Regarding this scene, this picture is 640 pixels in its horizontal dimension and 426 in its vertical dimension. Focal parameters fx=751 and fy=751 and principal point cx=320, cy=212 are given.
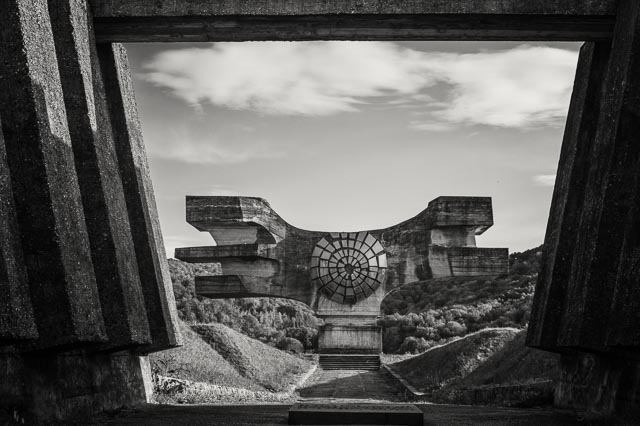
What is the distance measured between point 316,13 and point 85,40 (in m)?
2.84

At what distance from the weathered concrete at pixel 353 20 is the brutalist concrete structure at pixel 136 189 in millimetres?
25

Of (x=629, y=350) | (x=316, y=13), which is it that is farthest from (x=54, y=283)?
(x=629, y=350)

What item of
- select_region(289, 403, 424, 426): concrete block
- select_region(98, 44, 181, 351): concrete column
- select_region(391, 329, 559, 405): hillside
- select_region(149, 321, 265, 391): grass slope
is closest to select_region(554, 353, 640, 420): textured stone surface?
select_region(391, 329, 559, 405): hillside

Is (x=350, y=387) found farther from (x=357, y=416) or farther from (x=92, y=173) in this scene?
(x=92, y=173)

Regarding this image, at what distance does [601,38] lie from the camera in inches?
378

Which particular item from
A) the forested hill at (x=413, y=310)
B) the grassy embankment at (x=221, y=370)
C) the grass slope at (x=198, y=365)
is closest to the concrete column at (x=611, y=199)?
the grassy embankment at (x=221, y=370)

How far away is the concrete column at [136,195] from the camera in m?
10.2

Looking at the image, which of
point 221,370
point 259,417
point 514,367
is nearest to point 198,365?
point 221,370

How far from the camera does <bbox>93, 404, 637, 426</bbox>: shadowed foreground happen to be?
8133mm

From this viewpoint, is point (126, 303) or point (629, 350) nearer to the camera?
point (629, 350)

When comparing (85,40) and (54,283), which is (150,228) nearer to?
(85,40)

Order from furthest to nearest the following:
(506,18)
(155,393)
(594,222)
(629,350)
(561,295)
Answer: (155,393) → (561,295) → (506,18) → (594,222) → (629,350)

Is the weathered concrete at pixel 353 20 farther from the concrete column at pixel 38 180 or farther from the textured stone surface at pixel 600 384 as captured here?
the textured stone surface at pixel 600 384

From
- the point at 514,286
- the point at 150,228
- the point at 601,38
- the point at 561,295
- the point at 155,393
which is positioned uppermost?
the point at 601,38
